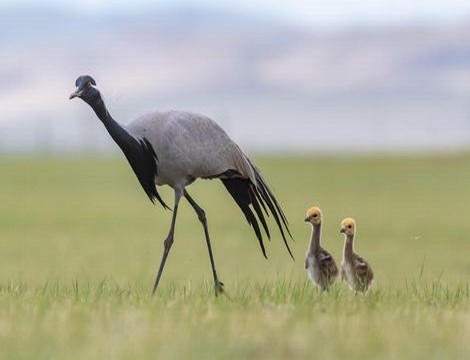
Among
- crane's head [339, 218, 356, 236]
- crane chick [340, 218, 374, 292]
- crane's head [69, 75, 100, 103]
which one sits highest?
crane's head [69, 75, 100, 103]

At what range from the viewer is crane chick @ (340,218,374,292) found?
11.1 m

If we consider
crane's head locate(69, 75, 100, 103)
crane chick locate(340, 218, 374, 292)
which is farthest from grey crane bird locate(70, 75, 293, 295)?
crane chick locate(340, 218, 374, 292)

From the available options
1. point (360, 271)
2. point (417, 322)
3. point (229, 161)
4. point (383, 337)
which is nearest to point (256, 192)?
point (229, 161)

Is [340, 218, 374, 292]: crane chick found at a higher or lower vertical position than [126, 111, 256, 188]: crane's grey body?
lower

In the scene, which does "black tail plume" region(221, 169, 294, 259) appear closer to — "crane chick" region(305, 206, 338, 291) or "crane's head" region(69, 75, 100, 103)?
"crane chick" region(305, 206, 338, 291)

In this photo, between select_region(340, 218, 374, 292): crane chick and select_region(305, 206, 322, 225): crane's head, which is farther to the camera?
select_region(305, 206, 322, 225): crane's head

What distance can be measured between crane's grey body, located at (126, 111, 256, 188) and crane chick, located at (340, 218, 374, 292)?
1.26 metres

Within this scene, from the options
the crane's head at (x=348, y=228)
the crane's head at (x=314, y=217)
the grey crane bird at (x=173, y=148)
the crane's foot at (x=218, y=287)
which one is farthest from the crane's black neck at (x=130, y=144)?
the crane's head at (x=348, y=228)

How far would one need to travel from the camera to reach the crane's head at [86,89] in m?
10.5

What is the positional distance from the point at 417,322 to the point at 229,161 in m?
3.31

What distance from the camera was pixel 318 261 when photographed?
1127cm

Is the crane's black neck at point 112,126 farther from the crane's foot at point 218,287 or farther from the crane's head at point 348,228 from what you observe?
the crane's head at point 348,228

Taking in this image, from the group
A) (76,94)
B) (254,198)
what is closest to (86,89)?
(76,94)

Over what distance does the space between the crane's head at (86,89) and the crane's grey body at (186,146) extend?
0.52 meters
